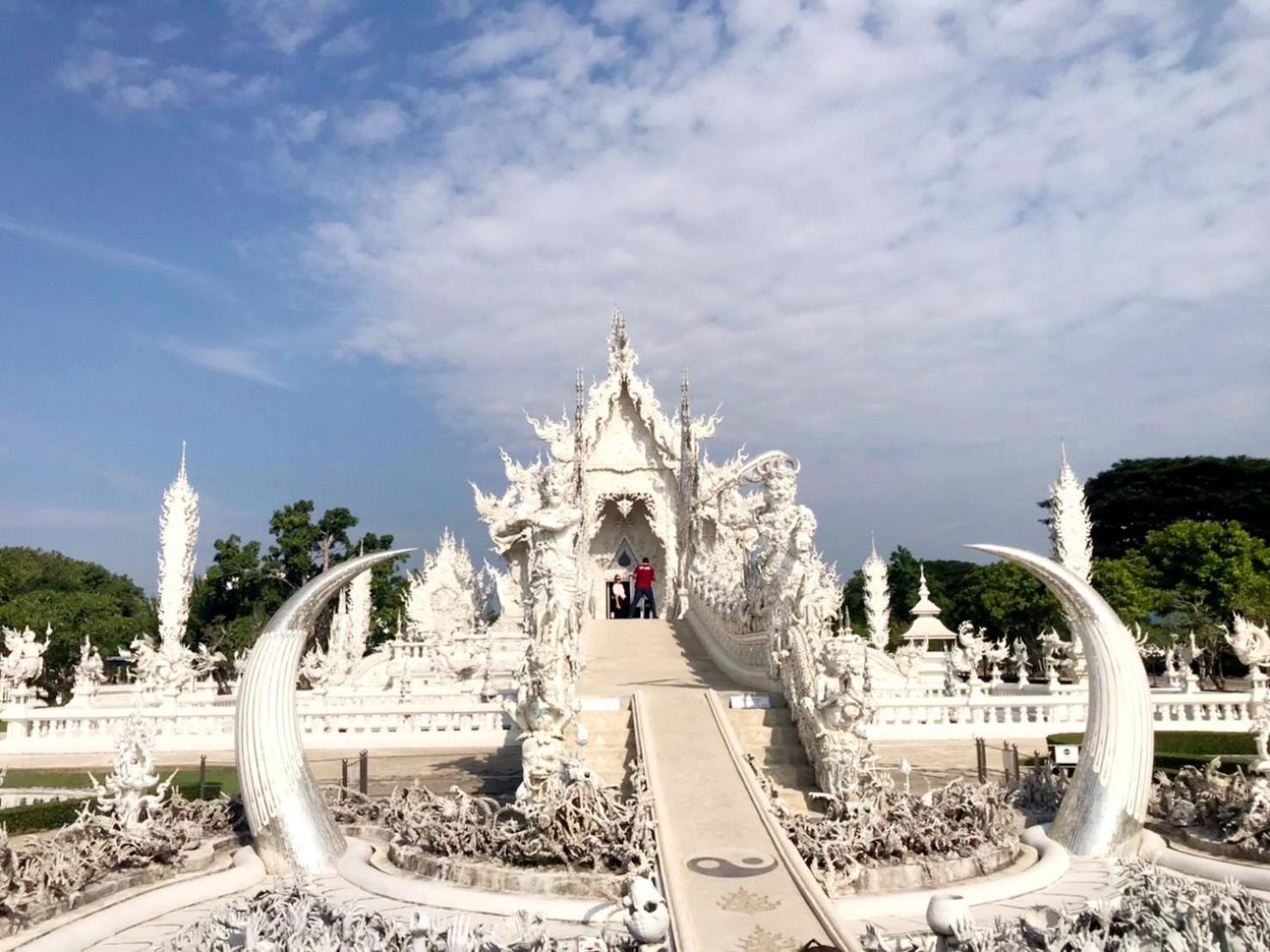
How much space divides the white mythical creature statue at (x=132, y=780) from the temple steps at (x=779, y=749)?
506cm

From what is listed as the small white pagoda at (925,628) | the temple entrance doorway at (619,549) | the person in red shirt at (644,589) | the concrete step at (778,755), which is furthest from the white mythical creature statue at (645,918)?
the temple entrance doorway at (619,549)

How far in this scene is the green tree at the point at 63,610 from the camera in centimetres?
2503

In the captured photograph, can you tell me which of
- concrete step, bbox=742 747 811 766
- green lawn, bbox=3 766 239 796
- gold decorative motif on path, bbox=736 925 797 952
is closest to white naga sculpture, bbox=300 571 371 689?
green lawn, bbox=3 766 239 796

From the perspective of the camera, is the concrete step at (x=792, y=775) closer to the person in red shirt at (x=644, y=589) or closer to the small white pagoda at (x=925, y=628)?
the small white pagoda at (x=925, y=628)

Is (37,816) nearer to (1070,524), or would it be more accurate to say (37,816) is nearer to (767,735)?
(767,735)

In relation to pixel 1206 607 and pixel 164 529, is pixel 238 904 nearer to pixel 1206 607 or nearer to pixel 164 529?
pixel 164 529

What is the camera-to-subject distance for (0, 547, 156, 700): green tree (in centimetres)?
2503

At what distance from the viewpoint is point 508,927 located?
4426 mm

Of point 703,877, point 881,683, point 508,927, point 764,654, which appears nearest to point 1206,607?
point 881,683

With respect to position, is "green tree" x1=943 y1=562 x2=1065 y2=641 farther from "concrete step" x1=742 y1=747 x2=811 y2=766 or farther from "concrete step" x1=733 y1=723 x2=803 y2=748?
"concrete step" x1=742 y1=747 x2=811 y2=766

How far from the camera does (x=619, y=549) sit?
2528 cm

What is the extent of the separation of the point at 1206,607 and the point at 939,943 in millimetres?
27486

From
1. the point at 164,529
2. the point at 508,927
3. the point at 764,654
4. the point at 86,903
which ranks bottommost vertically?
the point at 86,903

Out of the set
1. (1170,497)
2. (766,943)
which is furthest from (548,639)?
(1170,497)
